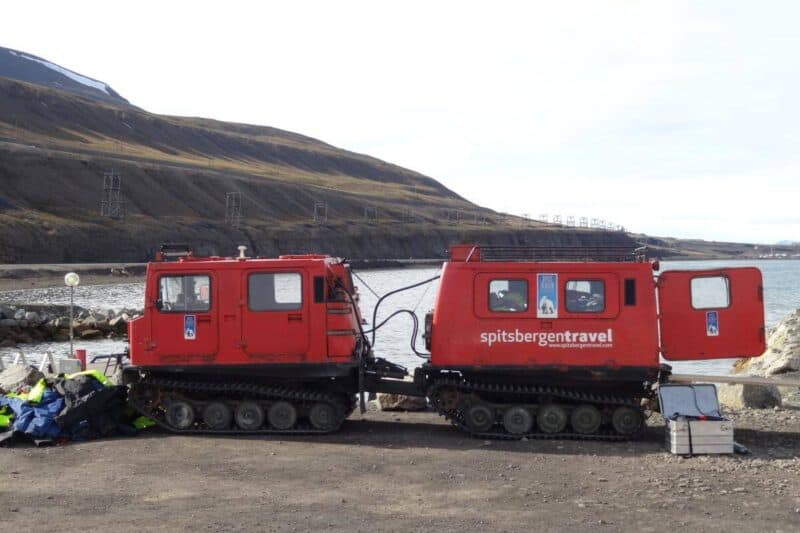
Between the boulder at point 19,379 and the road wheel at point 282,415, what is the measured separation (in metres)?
4.69

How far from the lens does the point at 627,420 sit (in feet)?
41.2

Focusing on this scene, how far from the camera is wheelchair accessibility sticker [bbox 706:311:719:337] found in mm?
12781

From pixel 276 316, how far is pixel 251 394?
126 cm

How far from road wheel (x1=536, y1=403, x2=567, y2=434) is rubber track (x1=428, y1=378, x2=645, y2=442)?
0.12 meters

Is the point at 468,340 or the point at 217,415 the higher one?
the point at 468,340

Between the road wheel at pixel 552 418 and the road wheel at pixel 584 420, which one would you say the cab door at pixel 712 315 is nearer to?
the road wheel at pixel 584 420

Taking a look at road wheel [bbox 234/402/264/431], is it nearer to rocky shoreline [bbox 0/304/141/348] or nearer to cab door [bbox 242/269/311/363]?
cab door [bbox 242/269/311/363]

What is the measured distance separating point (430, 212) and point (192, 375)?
163 m

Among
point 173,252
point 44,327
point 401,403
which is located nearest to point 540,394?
point 401,403

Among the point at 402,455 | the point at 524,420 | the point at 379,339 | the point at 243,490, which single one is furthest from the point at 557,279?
the point at 379,339

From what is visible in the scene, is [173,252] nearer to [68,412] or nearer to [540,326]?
[68,412]

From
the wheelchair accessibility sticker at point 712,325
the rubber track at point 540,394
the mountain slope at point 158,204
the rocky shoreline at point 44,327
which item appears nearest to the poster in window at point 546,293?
the rubber track at point 540,394

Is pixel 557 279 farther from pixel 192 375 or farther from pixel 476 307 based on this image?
pixel 192 375

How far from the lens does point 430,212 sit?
176000mm
